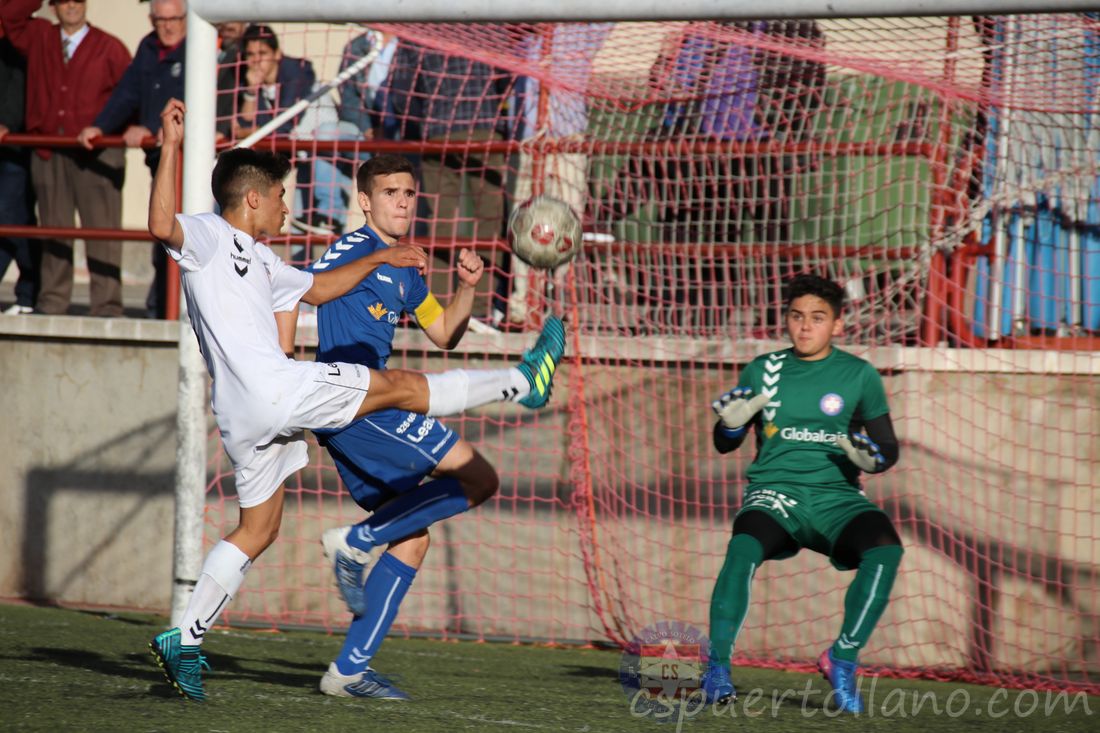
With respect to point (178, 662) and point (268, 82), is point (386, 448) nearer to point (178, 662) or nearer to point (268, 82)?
point (178, 662)

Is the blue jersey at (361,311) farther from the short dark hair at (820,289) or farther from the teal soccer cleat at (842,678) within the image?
the teal soccer cleat at (842,678)

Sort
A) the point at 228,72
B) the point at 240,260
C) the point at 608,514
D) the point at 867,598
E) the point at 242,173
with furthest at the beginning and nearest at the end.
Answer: the point at 228,72
the point at 608,514
the point at 867,598
the point at 242,173
the point at 240,260

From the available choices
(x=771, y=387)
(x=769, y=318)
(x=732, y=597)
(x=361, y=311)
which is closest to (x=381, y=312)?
(x=361, y=311)

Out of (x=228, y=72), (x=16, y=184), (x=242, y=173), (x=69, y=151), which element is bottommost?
(x=242, y=173)

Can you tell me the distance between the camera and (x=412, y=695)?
456cm

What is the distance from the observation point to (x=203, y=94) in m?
5.54

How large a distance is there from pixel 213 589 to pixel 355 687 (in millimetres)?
630

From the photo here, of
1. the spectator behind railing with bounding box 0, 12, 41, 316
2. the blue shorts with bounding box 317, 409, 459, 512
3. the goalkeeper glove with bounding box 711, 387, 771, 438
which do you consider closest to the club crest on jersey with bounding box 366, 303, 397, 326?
the blue shorts with bounding box 317, 409, 459, 512

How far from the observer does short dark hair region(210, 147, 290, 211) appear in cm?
421

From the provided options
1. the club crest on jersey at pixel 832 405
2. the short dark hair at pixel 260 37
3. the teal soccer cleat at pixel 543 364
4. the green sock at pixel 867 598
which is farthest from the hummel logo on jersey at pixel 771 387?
the short dark hair at pixel 260 37

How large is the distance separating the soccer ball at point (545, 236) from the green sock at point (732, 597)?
123cm

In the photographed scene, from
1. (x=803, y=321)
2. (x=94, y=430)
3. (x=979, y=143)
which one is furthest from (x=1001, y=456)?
(x=94, y=430)

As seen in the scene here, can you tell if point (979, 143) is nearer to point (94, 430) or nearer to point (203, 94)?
point (203, 94)

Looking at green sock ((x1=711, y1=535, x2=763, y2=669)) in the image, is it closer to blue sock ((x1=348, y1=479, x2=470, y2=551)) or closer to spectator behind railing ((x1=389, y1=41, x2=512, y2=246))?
blue sock ((x1=348, y1=479, x2=470, y2=551))
